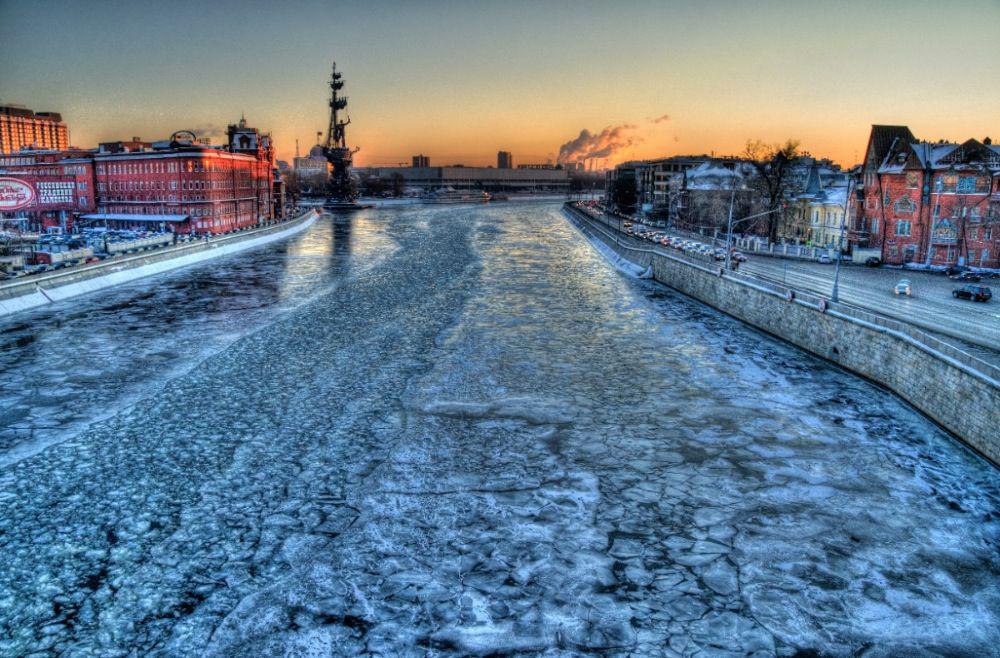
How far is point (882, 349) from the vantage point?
83.0ft

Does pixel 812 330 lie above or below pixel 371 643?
above

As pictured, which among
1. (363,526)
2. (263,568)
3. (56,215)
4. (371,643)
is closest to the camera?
(371,643)

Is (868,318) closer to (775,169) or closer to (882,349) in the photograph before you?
(882,349)

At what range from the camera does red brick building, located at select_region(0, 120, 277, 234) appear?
8288 cm

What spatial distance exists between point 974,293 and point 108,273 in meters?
51.1

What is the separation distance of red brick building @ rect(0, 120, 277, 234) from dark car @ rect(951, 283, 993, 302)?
248 feet

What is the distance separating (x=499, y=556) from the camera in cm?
1388

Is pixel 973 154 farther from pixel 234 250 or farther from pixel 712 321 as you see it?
pixel 234 250

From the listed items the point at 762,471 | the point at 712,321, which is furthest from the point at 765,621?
the point at 712,321

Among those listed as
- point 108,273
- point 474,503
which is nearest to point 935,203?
point 474,503

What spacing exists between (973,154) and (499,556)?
54815 mm

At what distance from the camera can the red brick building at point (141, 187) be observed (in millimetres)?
82875

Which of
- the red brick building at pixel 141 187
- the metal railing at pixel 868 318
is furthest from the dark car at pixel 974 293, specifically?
the red brick building at pixel 141 187

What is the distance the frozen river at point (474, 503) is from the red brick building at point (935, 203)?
30975 mm
